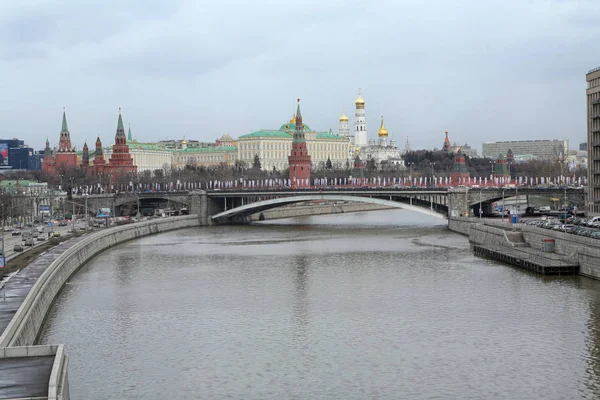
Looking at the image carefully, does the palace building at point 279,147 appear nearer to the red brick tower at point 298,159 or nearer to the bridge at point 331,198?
the red brick tower at point 298,159

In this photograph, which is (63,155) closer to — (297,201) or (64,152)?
(64,152)

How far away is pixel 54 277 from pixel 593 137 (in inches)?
1396

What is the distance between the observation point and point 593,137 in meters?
57.6

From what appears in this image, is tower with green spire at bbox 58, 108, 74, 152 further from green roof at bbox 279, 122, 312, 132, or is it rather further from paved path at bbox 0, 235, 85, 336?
paved path at bbox 0, 235, 85, 336

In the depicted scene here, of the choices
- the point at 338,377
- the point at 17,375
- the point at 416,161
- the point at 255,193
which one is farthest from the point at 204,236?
the point at 416,161

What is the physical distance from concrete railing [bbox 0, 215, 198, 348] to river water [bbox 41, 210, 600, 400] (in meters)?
0.69

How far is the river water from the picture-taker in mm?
22844

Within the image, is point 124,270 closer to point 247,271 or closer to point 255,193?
point 247,271

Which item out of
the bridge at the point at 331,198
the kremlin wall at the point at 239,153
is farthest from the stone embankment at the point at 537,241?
the kremlin wall at the point at 239,153

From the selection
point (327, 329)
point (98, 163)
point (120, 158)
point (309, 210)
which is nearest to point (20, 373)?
point (327, 329)

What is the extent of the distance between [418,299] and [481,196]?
37973 millimetres

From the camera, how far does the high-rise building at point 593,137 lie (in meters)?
56.5

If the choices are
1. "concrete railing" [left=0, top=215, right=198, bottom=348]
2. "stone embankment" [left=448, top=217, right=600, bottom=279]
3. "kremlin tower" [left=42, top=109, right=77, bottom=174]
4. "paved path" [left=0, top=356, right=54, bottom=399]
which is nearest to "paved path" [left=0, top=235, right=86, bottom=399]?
"paved path" [left=0, top=356, right=54, bottom=399]

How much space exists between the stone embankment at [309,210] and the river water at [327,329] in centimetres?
4046
